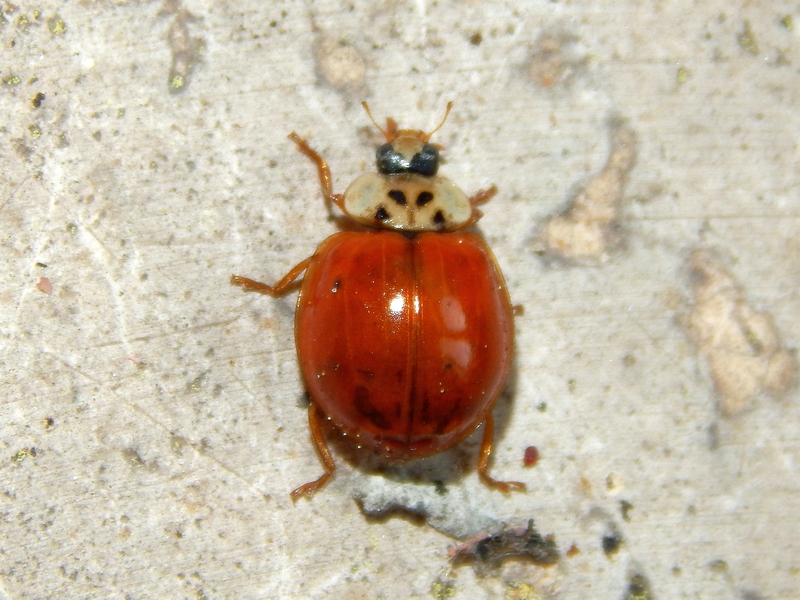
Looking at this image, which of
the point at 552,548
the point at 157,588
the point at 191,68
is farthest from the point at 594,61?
the point at 157,588

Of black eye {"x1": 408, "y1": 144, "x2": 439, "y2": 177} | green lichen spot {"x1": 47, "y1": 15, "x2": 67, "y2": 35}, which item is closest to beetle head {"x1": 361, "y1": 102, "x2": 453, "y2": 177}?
black eye {"x1": 408, "y1": 144, "x2": 439, "y2": 177}

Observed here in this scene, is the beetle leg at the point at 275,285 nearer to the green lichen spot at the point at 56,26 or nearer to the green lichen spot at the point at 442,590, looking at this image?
the green lichen spot at the point at 56,26

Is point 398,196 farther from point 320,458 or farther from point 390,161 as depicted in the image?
point 320,458

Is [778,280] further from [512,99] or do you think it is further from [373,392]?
[373,392]

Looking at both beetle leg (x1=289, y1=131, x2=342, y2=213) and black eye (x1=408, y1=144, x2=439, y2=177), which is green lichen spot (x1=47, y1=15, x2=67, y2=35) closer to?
beetle leg (x1=289, y1=131, x2=342, y2=213)

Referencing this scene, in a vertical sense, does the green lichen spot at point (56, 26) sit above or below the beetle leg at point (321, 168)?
above

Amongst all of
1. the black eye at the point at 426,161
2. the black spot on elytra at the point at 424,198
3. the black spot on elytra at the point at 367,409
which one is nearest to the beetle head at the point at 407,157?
the black eye at the point at 426,161

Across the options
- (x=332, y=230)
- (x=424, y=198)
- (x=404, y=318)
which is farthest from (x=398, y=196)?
(x=404, y=318)

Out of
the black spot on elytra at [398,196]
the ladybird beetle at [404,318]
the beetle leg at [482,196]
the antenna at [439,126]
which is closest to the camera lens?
the ladybird beetle at [404,318]
